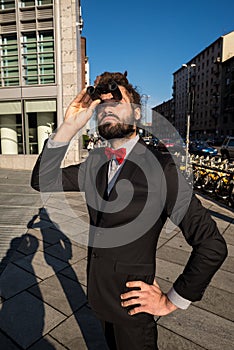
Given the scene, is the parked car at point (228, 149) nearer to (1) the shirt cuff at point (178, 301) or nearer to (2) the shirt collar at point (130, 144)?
(2) the shirt collar at point (130, 144)

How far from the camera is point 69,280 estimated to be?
360 cm

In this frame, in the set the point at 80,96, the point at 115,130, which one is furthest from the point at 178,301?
the point at 80,96

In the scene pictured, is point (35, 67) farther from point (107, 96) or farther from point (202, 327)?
point (202, 327)

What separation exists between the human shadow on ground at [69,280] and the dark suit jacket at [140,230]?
129 cm

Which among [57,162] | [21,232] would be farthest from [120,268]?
[21,232]

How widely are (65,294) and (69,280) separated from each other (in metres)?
0.34

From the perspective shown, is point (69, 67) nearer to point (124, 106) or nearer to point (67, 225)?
point (67, 225)

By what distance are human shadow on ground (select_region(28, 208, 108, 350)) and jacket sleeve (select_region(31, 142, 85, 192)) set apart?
1707 mm

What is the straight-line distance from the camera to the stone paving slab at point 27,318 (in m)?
2.57

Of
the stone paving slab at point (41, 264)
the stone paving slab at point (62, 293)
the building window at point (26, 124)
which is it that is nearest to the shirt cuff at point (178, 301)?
the stone paving slab at point (62, 293)

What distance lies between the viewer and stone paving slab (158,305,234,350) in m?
2.52

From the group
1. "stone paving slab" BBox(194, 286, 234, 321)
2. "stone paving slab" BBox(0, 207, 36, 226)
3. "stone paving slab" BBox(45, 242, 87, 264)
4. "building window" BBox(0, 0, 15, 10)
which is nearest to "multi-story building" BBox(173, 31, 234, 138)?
"building window" BBox(0, 0, 15, 10)

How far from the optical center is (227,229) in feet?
19.1

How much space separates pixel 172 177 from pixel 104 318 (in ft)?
3.32
